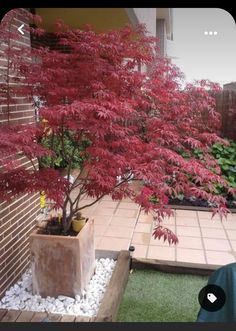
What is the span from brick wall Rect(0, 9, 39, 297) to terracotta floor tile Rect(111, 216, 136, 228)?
2.42 feet

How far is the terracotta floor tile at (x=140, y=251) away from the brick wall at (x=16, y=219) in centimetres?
64

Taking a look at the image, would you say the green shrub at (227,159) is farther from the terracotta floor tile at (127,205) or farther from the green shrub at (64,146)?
Result: the green shrub at (64,146)

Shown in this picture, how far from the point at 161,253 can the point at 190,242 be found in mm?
266

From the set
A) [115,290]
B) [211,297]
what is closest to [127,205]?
[115,290]

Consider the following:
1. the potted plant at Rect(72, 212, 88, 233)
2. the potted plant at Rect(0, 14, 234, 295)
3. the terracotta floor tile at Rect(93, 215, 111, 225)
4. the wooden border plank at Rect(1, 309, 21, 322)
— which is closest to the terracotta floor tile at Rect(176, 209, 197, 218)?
the terracotta floor tile at Rect(93, 215, 111, 225)

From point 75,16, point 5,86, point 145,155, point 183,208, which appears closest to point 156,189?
point 145,155

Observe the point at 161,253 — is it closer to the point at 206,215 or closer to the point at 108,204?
the point at 206,215

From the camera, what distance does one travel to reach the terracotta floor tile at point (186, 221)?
2.45 meters

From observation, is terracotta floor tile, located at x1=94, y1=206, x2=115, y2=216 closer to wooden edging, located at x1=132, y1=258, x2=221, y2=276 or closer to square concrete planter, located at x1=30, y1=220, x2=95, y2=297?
wooden edging, located at x1=132, y1=258, x2=221, y2=276

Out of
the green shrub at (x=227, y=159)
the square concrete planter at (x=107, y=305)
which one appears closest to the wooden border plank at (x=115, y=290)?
the square concrete planter at (x=107, y=305)

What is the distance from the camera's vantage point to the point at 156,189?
1455 mm

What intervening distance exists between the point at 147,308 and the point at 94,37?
3.87 feet

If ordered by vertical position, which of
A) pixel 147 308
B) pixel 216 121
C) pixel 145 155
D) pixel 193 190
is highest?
pixel 216 121

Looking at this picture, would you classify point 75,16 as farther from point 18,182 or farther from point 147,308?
point 147,308
